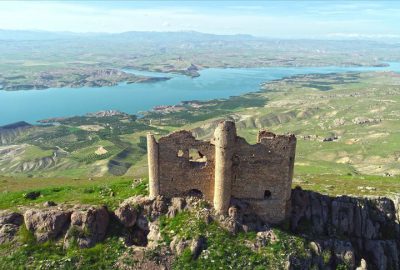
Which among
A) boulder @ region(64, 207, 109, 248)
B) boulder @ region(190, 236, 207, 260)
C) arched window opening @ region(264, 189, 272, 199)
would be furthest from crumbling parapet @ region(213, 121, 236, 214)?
boulder @ region(64, 207, 109, 248)

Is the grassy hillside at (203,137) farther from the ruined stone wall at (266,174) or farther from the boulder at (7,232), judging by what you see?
the boulder at (7,232)

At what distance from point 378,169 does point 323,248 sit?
79339 millimetres

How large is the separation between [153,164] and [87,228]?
→ 740 cm

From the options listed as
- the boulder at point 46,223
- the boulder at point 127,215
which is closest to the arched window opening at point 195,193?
the boulder at point 127,215

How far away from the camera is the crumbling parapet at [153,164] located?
3397cm

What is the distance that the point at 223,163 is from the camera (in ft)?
110

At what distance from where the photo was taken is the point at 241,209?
3462cm

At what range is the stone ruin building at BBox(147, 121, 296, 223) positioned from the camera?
33.8m

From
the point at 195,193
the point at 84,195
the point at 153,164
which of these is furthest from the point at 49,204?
the point at 195,193

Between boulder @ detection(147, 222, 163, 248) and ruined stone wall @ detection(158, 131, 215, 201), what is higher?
ruined stone wall @ detection(158, 131, 215, 201)

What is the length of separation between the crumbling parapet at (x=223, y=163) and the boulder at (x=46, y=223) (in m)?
12.6

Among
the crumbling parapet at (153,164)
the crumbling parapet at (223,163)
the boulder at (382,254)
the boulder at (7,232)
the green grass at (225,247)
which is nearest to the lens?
the green grass at (225,247)

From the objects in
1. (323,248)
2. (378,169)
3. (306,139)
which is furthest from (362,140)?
(323,248)

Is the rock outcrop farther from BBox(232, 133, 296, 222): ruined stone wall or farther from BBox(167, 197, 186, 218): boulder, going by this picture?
BBox(167, 197, 186, 218): boulder
